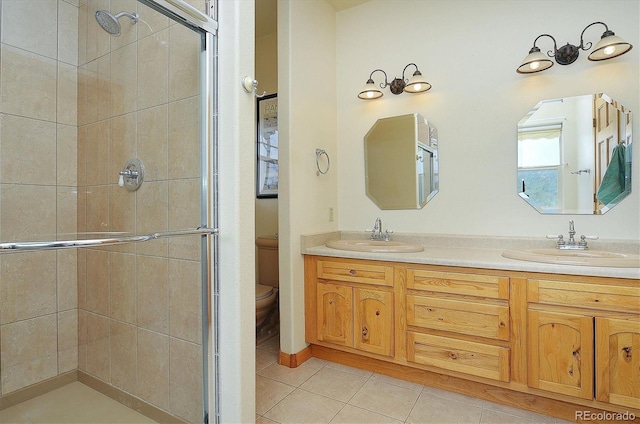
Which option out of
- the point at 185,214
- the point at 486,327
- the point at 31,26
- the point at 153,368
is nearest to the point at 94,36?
the point at 31,26

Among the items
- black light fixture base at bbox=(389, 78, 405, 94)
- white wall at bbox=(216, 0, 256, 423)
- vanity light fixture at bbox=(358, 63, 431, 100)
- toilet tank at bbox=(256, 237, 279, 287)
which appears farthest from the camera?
toilet tank at bbox=(256, 237, 279, 287)


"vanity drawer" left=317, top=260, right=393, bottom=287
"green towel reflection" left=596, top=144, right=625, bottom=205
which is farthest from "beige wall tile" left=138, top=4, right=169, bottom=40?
"green towel reflection" left=596, top=144, right=625, bottom=205

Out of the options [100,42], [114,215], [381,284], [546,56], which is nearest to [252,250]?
[114,215]

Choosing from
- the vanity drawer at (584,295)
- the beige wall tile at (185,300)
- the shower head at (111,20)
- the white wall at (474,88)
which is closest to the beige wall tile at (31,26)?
the shower head at (111,20)

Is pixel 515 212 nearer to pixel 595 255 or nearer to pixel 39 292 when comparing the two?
pixel 595 255

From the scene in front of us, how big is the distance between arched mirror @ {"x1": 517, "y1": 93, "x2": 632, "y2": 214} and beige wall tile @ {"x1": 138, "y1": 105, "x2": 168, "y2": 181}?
7.13 feet

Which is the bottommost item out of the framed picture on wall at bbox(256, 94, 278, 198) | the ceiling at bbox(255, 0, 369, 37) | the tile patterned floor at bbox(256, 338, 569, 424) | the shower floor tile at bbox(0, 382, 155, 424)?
the tile patterned floor at bbox(256, 338, 569, 424)

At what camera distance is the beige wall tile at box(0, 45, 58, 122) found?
1.61 meters

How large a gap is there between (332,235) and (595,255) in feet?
5.54

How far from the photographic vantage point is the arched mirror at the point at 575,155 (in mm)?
1994

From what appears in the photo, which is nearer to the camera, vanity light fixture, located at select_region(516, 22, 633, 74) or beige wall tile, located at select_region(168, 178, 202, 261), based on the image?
beige wall tile, located at select_region(168, 178, 202, 261)

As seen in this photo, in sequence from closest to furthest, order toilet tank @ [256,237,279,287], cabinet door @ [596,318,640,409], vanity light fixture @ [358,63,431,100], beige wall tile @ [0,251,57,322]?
cabinet door @ [596,318,640,409], beige wall tile @ [0,251,57,322], vanity light fixture @ [358,63,431,100], toilet tank @ [256,237,279,287]

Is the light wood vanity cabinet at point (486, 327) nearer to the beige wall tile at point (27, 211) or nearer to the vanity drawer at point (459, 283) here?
the vanity drawer at point (459, 283)

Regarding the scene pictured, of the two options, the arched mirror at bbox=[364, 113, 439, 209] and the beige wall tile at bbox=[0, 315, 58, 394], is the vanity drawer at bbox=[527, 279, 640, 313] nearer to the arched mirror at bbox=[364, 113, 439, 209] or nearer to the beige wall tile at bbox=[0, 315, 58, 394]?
the arched mirror at bbox=[364, 113, 439, 209]
